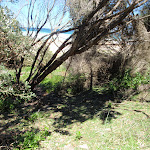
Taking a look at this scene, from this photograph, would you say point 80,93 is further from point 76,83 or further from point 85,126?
point 85,126

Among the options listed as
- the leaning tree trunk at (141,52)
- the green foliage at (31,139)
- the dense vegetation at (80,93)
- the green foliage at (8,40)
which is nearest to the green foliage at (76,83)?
the dense vegetation at (80,93)

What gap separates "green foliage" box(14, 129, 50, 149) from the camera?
10.2 feet

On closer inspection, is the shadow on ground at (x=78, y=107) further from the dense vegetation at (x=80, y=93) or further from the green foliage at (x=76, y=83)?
the green foliage at (x=76, y=83)

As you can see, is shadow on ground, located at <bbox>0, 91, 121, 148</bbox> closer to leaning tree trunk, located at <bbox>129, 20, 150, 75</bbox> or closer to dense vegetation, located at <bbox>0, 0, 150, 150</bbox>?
dense vegetation, located at <bbox>0, 0, 150, 150</bbox>

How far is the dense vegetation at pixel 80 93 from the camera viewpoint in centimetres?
304

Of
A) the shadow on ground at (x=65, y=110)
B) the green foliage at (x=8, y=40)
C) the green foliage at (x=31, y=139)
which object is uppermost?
the green foliage at (x=8, y=40)

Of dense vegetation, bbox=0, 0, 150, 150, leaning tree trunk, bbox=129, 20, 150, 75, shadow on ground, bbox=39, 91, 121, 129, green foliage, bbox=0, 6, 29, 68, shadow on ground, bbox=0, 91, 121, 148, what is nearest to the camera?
green foliage, bbox=0, 6, 29, 68

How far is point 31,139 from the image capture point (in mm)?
3330

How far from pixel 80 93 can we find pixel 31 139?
410 cm

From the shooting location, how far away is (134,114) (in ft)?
14.2

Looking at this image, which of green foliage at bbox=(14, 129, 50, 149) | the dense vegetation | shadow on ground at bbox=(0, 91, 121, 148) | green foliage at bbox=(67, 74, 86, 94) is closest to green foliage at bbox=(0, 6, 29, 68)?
the dense vegetation

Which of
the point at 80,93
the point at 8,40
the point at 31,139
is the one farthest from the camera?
the point at 80,93

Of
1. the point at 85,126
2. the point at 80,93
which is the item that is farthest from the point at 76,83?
the point at 85,126

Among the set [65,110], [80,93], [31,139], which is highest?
[80,93]
